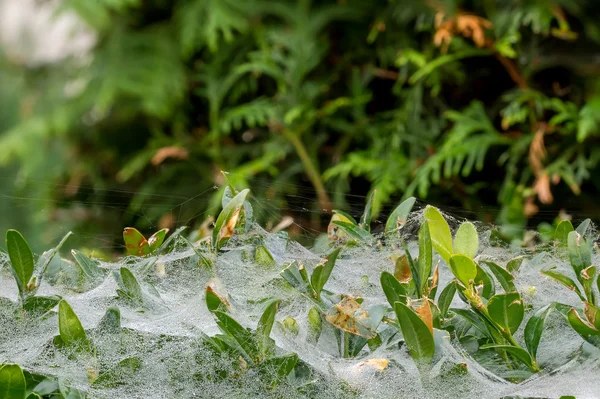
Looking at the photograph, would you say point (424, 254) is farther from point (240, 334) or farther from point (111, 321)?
point (111, 321)

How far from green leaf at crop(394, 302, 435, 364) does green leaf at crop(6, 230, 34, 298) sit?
51cm

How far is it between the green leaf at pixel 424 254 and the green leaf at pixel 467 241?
0.09 m

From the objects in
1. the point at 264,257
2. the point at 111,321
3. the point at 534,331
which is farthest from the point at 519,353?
the point at 111,321

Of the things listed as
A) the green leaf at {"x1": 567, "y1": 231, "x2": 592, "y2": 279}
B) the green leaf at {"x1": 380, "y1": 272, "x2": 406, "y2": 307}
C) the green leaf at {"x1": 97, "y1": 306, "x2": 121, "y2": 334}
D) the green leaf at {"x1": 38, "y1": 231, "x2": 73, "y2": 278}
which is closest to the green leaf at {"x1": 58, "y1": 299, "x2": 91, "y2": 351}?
the green leaf at {"x1": 97, "y1": 306, "x2": 121, "y2": 334}

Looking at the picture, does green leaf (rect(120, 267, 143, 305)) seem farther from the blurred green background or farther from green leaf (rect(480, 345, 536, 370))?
the blurred green background

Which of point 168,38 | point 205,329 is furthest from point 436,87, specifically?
point 205,329

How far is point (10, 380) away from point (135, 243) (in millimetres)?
387

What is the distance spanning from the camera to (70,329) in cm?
79

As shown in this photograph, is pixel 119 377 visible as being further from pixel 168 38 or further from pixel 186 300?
pixel 168 38

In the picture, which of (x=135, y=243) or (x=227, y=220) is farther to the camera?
(x=135, y=243)

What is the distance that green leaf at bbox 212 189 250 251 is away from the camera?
91 cm

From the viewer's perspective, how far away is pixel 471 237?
89 cm

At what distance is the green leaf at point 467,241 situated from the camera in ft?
2.92

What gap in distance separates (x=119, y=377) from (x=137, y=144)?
10.2 ft
